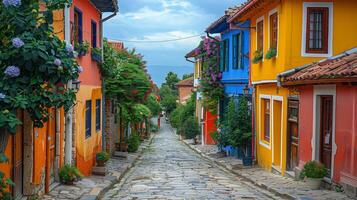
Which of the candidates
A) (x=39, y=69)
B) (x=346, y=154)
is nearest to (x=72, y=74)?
(x=39, y=69)

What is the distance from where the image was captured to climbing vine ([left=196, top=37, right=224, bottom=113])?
2812 cm

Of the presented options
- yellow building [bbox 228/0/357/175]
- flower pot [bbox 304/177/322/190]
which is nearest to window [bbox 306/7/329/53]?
yellow building [bbox 228/0/357/175]

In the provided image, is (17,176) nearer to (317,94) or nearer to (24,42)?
(24,42)

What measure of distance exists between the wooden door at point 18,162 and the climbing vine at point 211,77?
18.5m

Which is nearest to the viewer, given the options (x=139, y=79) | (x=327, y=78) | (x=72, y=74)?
(x=72, y=74)

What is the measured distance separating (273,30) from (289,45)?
188 cm

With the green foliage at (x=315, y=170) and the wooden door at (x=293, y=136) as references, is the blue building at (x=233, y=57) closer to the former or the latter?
the wooden door at (x=293, y=136)

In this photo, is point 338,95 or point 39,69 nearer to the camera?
point 39,69

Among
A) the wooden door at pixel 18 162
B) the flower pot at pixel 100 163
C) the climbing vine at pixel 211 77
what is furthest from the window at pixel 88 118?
the climbing vine at pixel 211 77

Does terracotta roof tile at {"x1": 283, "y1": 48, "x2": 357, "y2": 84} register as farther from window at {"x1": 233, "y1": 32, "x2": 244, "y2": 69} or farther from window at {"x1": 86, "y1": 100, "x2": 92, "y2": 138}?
window at {"x1": 233, "y1": 32, "x2": 244, "y2": 69}

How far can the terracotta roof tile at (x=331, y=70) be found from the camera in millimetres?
11310

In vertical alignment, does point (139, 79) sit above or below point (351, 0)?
below

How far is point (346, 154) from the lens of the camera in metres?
12.1

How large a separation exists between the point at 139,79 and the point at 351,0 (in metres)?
9.61
